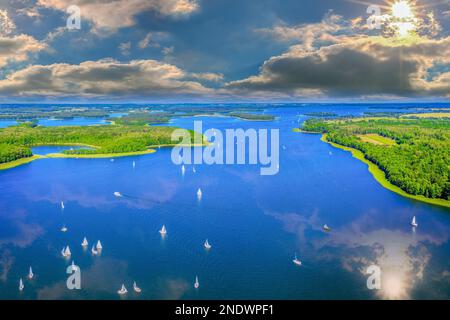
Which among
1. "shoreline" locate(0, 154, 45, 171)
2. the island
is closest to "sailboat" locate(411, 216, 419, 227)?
the island

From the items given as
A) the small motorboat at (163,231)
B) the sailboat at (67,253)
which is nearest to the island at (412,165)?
the small motorboat at (163,231)

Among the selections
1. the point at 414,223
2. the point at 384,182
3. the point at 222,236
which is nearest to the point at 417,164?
the point at 384,182

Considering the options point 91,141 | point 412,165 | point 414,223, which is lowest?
point 414,223

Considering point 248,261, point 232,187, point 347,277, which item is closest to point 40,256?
point 248,261

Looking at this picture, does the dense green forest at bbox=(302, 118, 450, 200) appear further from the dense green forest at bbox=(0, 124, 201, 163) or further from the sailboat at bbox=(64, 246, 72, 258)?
the dense green forest at bbox=(0, 124, 201, 163)

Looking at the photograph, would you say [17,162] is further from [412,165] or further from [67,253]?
[412,165]

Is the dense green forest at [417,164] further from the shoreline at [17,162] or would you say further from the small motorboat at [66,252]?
the shoreline at [17,162]

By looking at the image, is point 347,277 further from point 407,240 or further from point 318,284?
point 407,240

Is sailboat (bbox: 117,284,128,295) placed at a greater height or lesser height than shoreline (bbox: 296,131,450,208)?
lesser
